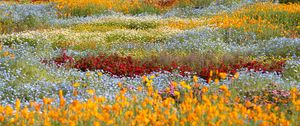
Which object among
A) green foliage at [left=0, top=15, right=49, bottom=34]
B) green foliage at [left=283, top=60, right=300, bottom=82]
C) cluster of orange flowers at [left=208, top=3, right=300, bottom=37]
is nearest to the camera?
green foliage at [left=283, top=60, right=300, bottom=82]

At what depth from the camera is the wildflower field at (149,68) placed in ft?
14.7

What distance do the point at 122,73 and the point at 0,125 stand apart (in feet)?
13.6

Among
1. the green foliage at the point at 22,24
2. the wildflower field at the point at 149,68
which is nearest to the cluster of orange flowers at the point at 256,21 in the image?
the wildflower field at the point at 149,68

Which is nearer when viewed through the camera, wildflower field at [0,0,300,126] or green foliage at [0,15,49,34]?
wildflower field at [0,0,300,126]

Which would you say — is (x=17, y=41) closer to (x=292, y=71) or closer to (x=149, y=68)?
(x=149, y=68)

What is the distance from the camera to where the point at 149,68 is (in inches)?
353

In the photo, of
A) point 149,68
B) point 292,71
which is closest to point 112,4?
point 149,68

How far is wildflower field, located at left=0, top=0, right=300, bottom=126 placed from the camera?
4.47 m

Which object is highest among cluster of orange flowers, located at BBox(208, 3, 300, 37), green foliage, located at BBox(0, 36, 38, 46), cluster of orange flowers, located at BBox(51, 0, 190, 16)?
green foliage, located at BBox(0, 36, 38, 46)

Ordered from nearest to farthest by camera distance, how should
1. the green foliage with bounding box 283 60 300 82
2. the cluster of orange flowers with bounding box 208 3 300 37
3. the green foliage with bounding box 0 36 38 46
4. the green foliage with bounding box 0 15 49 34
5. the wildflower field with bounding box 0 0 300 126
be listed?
1. the wildflower field with bounding box 0 0 300 126
2. the green foliage with bounding box 283 60 300 82
3. the green foliage with bounding box 0 36 38 46
4. the cluster of orange flowers with bounding box 208 3 300 37
5. the green foliage with bounding box 0 15 49 34

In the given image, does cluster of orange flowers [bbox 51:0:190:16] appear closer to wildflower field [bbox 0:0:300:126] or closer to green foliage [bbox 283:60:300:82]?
wildflower field [bbox 0:0:300:126]

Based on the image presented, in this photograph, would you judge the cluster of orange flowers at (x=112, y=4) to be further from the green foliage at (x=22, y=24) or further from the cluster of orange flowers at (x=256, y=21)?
the cluster of orange flowers at (x=256, y=21)

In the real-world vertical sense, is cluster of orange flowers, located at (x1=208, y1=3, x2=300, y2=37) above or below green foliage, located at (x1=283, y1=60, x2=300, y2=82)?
below

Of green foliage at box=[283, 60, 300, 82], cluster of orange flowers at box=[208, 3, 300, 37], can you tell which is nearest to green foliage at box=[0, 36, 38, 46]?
cluster of orange flowers at box=[208, 3, 300, 37]
